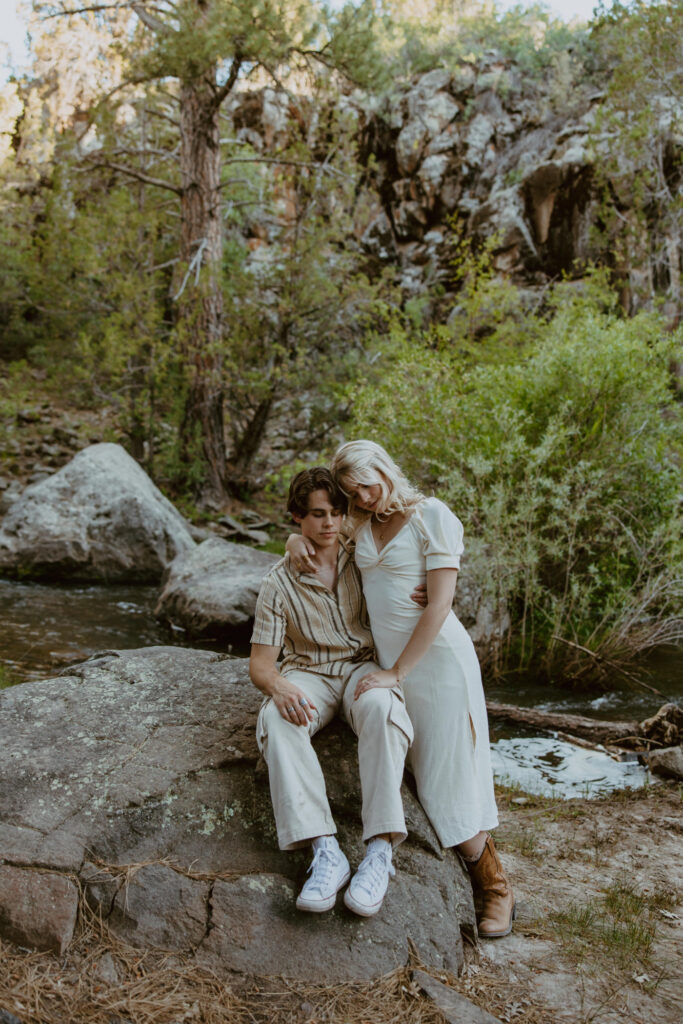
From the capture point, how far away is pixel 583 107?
21.0 metres

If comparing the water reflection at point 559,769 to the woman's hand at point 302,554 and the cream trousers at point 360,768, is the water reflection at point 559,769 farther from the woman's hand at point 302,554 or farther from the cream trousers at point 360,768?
the woman's hand at point 302,554

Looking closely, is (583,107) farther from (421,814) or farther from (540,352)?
(421,814)

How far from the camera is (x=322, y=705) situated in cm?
285

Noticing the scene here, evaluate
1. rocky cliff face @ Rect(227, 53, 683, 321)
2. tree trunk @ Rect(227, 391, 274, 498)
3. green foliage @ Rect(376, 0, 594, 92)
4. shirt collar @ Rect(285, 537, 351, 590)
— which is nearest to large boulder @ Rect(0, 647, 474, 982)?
shirt collar @ Rect(285, 537, 351, 590)

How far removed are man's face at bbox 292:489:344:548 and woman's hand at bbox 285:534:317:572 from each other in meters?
0.04

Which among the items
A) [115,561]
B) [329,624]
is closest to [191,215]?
[115,561]

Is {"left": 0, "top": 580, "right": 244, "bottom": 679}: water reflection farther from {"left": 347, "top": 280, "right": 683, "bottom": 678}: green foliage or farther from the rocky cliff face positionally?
the rocky cliff face

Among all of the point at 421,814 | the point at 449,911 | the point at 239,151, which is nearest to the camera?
the point at 449,911

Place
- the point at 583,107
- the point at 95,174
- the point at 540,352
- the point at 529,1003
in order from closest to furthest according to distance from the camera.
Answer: the point at 529,1003 < the point at 540,352 < the point at 95,174 < the point at 583,107

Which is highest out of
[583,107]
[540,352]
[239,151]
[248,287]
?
[583,107]

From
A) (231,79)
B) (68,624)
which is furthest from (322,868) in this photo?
(231,79)

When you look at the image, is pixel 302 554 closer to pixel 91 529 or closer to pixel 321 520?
pixel 321 520

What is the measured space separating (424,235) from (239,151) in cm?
787

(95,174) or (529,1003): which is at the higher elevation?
(95,174)
